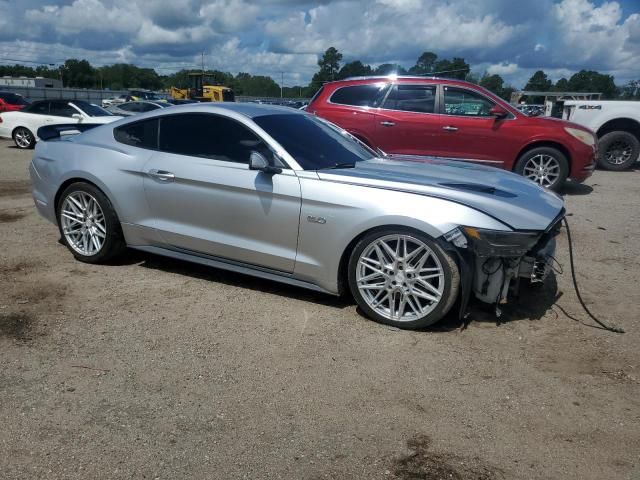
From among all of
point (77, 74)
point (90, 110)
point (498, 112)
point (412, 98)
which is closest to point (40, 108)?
point (90, 110)

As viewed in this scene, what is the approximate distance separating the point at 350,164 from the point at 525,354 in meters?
1.99

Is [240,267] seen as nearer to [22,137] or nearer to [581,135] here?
[581,135]

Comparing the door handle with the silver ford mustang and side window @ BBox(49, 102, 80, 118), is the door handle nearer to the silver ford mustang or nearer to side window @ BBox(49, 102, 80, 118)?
the silver ford mustang

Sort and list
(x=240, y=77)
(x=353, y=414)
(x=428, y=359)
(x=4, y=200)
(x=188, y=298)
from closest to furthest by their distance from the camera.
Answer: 1. (x=353, y=414)
2. (x=428, y=359)
3. (x=188, y=298)
4. (x=4, y=200)
5. (x=240, y=77)

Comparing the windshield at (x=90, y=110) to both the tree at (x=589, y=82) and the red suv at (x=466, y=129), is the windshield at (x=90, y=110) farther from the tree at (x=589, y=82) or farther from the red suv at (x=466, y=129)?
the tree at (x=589, y=82)

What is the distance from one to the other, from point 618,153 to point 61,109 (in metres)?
14.1

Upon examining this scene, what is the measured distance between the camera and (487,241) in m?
3.59

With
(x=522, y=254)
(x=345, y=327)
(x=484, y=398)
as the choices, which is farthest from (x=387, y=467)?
(x=522, y=254)

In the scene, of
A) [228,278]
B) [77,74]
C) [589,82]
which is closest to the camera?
[228,278]

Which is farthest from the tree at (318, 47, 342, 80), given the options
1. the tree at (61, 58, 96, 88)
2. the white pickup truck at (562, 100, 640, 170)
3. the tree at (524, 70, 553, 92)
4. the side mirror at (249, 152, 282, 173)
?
the side mirror at (249, 152, 282, 173)

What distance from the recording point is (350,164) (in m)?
4.51

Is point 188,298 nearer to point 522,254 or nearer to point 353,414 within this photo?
point 353,414

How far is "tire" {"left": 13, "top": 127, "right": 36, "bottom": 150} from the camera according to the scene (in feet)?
49.5

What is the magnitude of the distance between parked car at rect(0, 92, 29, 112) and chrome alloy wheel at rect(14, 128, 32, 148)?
360 centimetres
